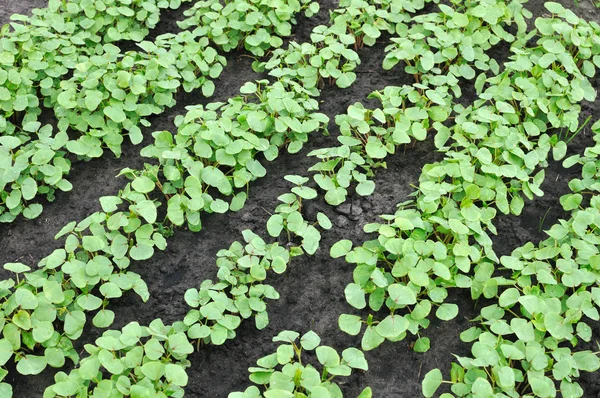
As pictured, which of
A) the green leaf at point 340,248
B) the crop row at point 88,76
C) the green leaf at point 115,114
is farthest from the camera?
the green leaf at point 115,114

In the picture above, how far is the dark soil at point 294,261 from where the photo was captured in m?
2.80

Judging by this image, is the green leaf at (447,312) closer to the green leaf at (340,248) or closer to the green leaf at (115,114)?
the green leaf at (340,248)

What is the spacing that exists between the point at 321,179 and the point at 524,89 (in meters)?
1.33

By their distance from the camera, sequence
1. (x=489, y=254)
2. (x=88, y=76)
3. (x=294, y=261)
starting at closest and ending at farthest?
(x=489, y=254) < (x=294, y=261) < (x=88, y=76)

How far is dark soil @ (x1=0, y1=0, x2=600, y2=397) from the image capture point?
2.80m

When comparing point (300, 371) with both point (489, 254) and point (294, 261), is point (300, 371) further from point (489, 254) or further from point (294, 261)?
point (489, 254)

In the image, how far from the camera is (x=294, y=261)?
3.17 m

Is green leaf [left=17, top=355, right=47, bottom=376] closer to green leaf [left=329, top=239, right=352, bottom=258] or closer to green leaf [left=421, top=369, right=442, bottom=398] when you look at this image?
green leaf [left=329, top=239, right=352, bottom=258]

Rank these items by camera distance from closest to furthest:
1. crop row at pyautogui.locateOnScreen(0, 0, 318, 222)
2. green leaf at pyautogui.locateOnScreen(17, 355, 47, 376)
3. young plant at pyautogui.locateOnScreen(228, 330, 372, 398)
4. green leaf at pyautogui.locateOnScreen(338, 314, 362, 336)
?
young plant at pyautogui.locateOnScreen(228, 330, 372, 398) → green leaf at pyautogui.locateOnScreen(17, 355, 47, 376) → green leaf at pyautogui.locateOnScreen(338, 314, 362, 336) → crop row at pyautogui.locateOnScreen(0, 0, 318, 222)

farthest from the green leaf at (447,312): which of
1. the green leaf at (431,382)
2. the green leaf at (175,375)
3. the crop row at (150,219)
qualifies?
the green leaf at (175,375)

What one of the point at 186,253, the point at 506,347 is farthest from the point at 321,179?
the point at 506,347

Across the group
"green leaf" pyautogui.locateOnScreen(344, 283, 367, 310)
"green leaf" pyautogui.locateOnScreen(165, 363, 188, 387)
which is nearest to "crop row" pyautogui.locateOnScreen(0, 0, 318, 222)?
"green leaf" pyautogui.locateOnScreen(165, 363, 188, 387)

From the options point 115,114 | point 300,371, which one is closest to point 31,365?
point 300,371

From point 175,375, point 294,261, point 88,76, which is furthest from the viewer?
point 88,76
